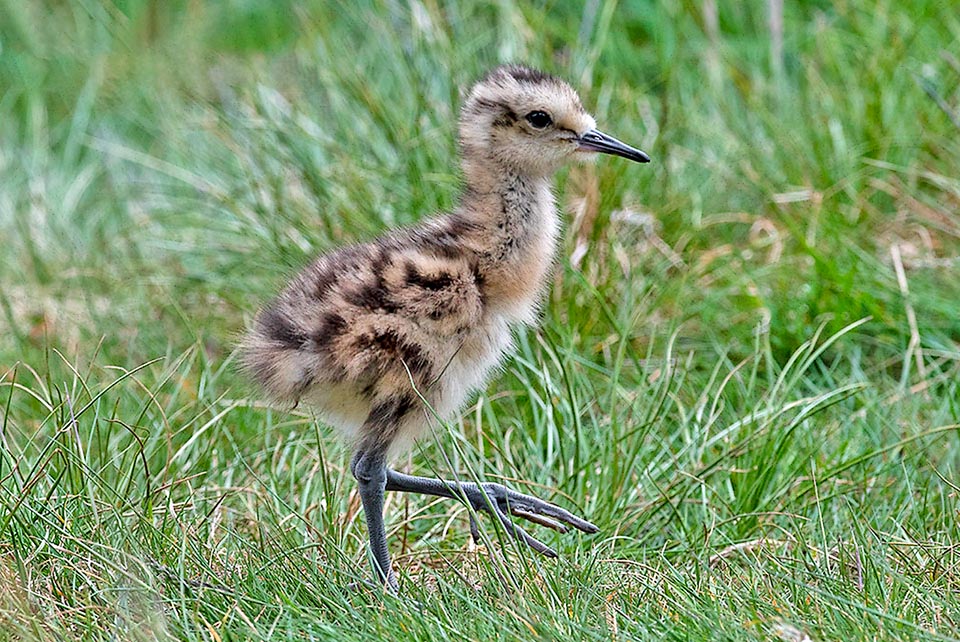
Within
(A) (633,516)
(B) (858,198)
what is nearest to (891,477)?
(A) (633,516)

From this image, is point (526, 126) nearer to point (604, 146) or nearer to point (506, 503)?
point (604, 146)

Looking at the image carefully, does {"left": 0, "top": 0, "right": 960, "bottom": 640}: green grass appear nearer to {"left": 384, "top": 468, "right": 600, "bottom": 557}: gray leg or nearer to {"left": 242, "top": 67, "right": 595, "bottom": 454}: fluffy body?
{"left": 384, "top": 468, "right": 600, "bottom": 557}: gray leg

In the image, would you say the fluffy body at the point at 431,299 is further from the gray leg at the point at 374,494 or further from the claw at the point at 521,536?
the claw at the point at 521,536

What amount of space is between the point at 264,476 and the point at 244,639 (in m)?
1.04

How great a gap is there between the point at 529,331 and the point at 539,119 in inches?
38.1

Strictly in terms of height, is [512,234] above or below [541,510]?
above

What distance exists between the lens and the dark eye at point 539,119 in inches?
126

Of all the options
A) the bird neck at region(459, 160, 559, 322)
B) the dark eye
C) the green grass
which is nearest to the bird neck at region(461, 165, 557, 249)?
the bird neck at region(459, 160, 559, 322)

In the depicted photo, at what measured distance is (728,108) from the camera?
5.45 metres

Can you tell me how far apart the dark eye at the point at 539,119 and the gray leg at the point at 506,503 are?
787mm

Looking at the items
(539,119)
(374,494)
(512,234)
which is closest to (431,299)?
(512,234)

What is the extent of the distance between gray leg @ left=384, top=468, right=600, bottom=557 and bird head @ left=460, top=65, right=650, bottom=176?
68 centimetres

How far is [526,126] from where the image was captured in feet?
10.5

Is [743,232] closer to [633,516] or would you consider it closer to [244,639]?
[633,516]
